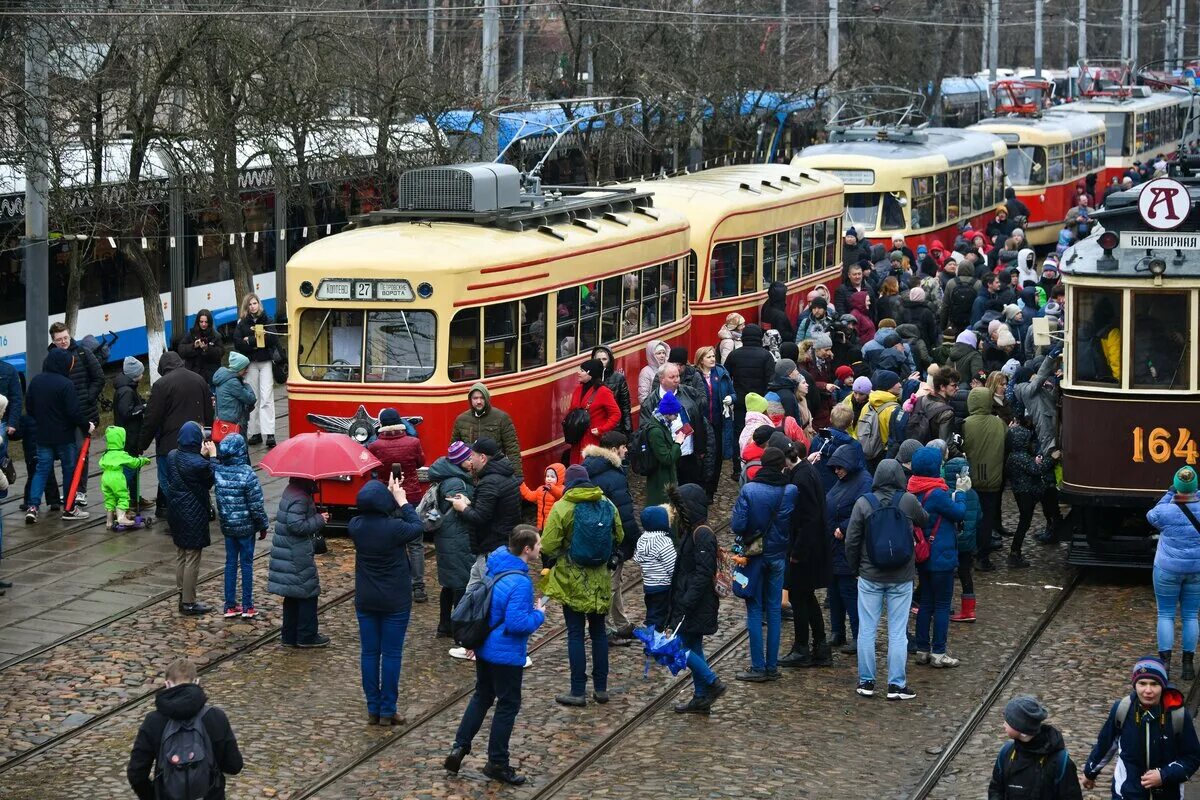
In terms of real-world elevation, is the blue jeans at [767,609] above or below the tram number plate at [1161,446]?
below

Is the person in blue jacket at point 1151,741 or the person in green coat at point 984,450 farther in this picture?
the person in green coat at point 984,450

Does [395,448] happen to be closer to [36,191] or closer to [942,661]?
[942,661]

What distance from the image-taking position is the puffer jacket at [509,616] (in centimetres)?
1120

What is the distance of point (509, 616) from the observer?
11195 millimetres

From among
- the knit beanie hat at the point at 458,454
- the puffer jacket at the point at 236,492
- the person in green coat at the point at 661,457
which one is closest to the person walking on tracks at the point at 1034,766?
the knit beanie hat at the point at 458,454

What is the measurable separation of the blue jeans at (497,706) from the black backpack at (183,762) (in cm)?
244

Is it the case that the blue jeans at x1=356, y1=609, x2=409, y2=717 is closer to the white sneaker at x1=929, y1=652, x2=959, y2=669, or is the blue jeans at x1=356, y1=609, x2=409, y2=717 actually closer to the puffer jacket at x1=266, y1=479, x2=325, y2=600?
the puffer jacket at x1=266, y1=479, x2=325, y2=600

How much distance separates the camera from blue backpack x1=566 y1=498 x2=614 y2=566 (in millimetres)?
12578

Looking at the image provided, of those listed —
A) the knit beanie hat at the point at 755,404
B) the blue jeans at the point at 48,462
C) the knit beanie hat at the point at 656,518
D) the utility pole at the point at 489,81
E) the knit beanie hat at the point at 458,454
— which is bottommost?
the blue jeans at the point at 48,462

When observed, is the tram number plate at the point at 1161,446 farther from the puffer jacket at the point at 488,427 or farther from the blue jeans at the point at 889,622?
the puffer jacket at the point at 488,427

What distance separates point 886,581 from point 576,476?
210 centimetres

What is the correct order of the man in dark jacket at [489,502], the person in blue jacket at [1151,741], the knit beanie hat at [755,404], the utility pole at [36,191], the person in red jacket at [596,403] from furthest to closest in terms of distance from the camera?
the utility pole at [36,191] < the person in red jacket at [596,403] < the knit beanie hat at [755,404] < the man in dark jacket at [489,502] < the person in blue jacket at [1151,741]

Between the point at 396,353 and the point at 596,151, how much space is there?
26707 mm

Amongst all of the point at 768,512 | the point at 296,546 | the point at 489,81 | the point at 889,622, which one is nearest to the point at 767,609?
the point at 768,512
